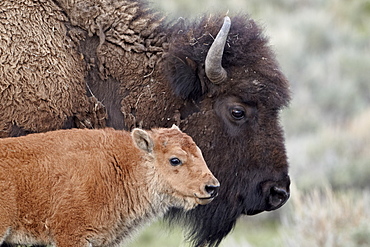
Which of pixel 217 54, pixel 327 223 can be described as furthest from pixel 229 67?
pixel 327 223

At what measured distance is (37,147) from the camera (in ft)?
15.8

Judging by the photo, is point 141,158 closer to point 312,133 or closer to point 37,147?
point 37,147

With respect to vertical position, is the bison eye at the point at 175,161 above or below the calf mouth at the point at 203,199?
above

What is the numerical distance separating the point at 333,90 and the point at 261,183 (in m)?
15.4

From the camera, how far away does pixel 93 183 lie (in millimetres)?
4820

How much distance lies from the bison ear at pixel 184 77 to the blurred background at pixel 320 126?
858 mm

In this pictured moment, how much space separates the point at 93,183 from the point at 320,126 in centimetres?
1551

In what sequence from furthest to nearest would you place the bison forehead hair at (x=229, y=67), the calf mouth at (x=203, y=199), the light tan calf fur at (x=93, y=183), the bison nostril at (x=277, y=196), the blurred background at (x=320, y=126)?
the blurred background at (x=320, y=126)
the bison forehead hair at (x=229, y=67)
the bison nostril at (x=277, y=196)
the calf mouth at (x=203, y=199)
the light tan calf fur at (x=93, y=183)

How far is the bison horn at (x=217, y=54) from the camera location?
5.79 metres

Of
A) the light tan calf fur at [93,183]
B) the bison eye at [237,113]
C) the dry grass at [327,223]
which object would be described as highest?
the dry grass at [327,223]

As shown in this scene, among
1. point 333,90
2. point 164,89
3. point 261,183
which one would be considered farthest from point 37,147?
point 333,90

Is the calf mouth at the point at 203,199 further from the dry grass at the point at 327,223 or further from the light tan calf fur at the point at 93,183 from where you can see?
the dry grass at the point at 327,223

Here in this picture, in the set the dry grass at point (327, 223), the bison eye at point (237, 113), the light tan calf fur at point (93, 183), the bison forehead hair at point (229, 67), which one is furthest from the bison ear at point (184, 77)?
the dry grass at point (327, 223)

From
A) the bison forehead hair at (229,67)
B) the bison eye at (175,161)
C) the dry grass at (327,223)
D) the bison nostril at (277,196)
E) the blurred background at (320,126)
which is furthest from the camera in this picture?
the blurred background at (320,126)
